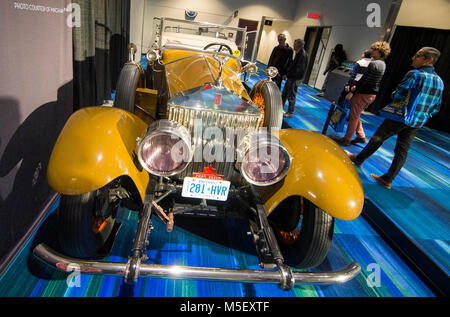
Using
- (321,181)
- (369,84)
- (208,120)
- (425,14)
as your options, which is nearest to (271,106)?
(208,120)

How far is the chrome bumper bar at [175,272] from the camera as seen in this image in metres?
1.21

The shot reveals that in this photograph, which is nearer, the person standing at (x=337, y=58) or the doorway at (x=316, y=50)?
the person standing at (x=337, y=58)

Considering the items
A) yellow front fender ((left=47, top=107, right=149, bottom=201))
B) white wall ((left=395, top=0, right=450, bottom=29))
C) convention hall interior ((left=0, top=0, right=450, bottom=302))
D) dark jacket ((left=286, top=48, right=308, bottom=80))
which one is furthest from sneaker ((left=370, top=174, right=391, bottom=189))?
white wall ((left=395, top=0, right=450, bottom=29))

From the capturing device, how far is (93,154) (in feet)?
4.70

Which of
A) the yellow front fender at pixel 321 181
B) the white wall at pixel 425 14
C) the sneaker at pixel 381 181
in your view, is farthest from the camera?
the white wall at pixel 425 14

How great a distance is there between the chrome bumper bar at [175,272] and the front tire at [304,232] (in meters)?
0.38

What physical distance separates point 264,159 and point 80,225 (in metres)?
1.16

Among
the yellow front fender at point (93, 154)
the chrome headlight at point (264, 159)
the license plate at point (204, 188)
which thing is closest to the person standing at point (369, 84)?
the chrome headlight at point (264, 159)

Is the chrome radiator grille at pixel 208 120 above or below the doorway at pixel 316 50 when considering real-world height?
below

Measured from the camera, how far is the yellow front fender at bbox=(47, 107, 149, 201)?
1373 millimetres

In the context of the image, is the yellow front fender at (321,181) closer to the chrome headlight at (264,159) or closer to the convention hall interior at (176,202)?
the convention hall interior at (176,202)

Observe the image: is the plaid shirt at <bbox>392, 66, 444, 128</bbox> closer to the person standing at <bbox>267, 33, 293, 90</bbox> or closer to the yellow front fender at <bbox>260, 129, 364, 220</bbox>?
the yellow front fender at <bbox>260, 129, 364, 220</bbox>

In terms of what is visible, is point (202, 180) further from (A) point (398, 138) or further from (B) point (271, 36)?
(B) point (271, 36)
